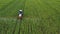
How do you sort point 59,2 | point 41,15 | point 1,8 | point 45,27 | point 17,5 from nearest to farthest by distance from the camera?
1. point 45,27
2. point 41,15
3. point 1,8
4. point 17,5
5. point 59,2

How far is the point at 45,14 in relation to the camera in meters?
6.38

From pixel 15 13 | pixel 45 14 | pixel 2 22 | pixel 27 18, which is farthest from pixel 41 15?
pixel 2 22

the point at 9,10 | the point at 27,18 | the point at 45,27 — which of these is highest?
the point at 9,10

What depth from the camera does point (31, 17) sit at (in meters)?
6.06

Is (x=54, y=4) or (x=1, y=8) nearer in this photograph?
(x=1, y=8)

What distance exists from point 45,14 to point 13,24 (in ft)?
5.35

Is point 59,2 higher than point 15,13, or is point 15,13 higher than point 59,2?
point 59,2

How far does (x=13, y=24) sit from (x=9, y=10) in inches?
52.1

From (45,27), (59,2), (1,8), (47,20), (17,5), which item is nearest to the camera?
(45,27)

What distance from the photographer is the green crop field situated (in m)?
5.24

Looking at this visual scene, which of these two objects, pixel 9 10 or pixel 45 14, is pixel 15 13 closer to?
pixel 9 10

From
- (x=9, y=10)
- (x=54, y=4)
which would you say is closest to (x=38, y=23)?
(x=9, y=10)

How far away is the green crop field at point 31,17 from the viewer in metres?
5.24

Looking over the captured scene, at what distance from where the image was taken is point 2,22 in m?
5.58
